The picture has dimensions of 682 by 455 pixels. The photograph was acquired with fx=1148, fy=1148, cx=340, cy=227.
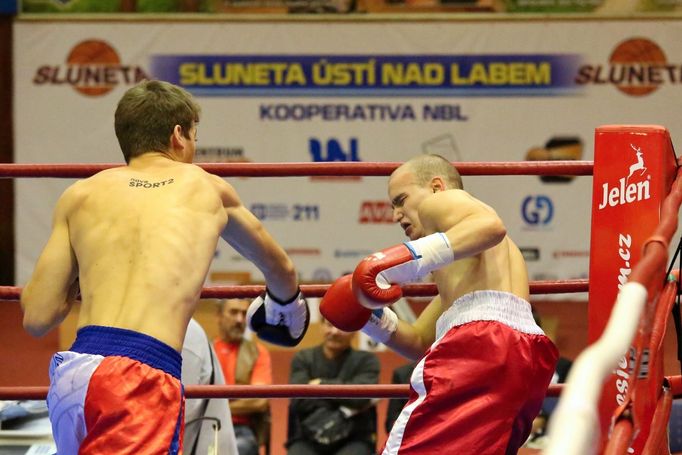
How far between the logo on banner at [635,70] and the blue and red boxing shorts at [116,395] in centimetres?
716

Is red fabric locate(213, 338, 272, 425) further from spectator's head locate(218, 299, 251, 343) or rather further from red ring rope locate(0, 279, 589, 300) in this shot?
red ring rope locate(0, 279, 589, 300)

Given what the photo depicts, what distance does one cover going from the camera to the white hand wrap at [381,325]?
2988 mm

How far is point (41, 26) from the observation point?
9070 millimetres

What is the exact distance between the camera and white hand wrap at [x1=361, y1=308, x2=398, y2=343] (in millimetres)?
2988

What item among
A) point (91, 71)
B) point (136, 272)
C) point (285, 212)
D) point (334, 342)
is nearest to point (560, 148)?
point (285, 212)

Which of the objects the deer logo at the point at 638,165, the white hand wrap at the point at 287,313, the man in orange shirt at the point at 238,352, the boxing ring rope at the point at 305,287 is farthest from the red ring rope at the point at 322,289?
the man in orange shirt at the point at 238,352

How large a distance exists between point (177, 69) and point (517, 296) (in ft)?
22.0

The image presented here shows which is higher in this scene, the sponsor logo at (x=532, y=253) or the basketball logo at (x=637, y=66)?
the basketball logo at (x=637, y=66)

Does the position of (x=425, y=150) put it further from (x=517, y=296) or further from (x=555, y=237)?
(x=517, y=296)

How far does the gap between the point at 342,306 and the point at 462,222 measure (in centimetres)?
37

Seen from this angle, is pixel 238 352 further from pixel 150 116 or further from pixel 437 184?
pixel 150 116

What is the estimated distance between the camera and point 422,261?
2.59 meters

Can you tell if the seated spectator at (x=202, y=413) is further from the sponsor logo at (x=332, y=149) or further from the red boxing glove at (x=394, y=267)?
the sponsor logo at (x=332, y=149)

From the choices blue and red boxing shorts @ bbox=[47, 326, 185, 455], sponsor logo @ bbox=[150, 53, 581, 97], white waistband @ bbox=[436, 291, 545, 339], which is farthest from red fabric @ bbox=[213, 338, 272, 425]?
sponsor logo @ bbox=[150, 53, 581, 97]
